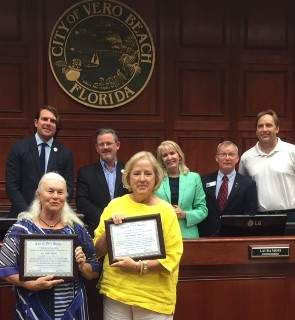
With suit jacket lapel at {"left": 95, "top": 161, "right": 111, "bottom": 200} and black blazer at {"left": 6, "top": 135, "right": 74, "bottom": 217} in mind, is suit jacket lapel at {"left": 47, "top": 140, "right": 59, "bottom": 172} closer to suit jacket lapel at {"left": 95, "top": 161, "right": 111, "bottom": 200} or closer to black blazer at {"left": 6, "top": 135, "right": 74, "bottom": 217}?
black blazer at {"left": 6, "top": 135, "right": 74, "bottom": 217}

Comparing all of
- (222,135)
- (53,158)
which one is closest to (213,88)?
(222,135)

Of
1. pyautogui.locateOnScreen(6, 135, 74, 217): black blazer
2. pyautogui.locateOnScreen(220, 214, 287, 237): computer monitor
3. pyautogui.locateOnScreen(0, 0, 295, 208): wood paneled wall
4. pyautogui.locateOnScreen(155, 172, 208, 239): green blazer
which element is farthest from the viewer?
pyautogui.locateOnScreen(0, 0, 295, 208): wood paneled wall

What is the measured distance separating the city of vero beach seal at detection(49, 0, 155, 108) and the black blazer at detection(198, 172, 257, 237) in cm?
234

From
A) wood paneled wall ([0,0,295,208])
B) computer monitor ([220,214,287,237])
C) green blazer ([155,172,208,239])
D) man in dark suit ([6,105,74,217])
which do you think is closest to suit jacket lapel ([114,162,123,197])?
man in dark suit ([6,105,74,217])

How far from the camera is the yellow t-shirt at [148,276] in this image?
8.49 feet

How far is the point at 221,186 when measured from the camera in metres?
3.74

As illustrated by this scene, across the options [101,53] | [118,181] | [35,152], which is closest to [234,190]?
[118,181]

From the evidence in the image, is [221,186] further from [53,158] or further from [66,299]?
[66,299]

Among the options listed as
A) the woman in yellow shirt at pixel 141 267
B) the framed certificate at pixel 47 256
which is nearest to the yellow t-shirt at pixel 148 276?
the woman in yellow shirt at pixel 141 267

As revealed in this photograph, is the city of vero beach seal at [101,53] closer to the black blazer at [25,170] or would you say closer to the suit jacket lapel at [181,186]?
the black blazer at [25,170]

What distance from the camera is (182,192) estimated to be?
3432 mm

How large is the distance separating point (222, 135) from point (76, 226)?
3711mm

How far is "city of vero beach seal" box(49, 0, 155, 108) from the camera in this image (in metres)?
5.67

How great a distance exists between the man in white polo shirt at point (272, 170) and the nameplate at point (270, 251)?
73cm
